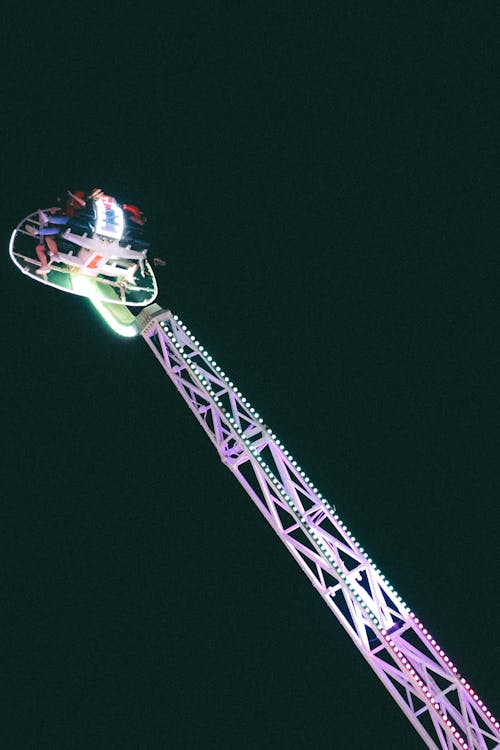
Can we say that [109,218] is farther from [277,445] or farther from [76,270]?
[277,445]

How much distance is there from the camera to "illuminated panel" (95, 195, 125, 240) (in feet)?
42.2

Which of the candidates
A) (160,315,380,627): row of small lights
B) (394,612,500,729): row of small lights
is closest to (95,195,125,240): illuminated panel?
(160,315,380,627): row of small lights

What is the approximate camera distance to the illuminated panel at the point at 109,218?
507 inches

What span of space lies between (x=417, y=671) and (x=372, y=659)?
719 mm

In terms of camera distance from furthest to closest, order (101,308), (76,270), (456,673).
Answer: (101,308) < (76,270) < (456,673)

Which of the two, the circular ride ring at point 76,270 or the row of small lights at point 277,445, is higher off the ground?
the circular ride ring at point 76,270

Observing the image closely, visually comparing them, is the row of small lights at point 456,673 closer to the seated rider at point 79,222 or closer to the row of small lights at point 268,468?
the row of small lights at point 268,468

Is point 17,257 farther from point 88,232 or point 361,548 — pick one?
point 361,548

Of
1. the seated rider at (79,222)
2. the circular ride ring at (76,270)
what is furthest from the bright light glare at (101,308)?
the seated rider at (79,222)

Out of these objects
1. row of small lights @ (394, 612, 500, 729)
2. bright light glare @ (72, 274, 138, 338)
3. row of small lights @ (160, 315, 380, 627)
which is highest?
bright light glare @ (72, 274, 138, 338)

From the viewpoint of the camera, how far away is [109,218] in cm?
1299

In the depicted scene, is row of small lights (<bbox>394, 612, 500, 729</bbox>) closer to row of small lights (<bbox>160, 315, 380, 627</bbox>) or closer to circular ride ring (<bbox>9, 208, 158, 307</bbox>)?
row of small lights (<bbox>160, 315, 380, 627</bbox>)

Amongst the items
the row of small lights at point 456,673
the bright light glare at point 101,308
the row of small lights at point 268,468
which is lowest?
the row of small lights at point 456,673

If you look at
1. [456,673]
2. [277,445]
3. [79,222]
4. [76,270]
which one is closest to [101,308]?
[76,270]
